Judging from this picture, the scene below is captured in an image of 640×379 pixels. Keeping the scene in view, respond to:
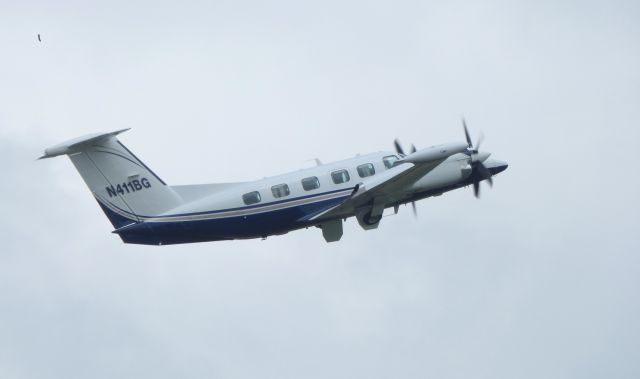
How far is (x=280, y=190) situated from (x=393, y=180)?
4.84 metres

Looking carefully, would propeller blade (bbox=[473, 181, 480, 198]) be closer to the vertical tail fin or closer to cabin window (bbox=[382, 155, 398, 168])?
cabin window (bbox=[382, 155, 398, 168])

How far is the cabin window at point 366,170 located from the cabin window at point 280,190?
3.68 m

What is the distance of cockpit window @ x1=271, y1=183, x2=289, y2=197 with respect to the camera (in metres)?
59.2

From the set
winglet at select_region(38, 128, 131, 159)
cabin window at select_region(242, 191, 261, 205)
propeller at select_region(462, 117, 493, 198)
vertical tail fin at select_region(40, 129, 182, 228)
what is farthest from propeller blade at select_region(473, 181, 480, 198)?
winglet at select_region(38, 128, 131, 159)

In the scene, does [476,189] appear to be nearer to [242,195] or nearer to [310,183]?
[310,183]

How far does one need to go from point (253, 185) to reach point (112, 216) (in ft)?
20.0

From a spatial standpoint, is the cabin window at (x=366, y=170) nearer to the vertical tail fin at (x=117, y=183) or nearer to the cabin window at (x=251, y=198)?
the cabin window at (x=251, y=198)

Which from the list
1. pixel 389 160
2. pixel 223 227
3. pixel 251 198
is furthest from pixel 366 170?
pixel 223 227

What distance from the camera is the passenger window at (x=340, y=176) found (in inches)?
2383

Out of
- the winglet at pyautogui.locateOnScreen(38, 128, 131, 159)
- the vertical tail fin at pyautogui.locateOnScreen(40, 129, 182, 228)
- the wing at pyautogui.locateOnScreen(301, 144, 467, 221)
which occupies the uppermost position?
the winglet at pyautogui.locateOnScreen(38, 128, 131, 159)

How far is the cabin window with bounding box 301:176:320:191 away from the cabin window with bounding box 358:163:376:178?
2.18 metres

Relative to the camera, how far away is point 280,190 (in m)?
Answer: 59.3

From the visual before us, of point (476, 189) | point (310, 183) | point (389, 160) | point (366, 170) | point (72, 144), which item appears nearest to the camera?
point (72, 144)

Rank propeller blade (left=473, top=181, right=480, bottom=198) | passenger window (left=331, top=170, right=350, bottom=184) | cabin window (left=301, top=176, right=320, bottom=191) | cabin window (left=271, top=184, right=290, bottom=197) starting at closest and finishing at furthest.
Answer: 1. cabin window (left=271, top=184, right=290, bottom=197)
2. cabin window (left=301, top=176, right=320, bottom=191)
3. passenger window (left=331, top=170, right=350, bottom=184)
4. propeller blade (left=473, top=181, right=480, bottom=198)
